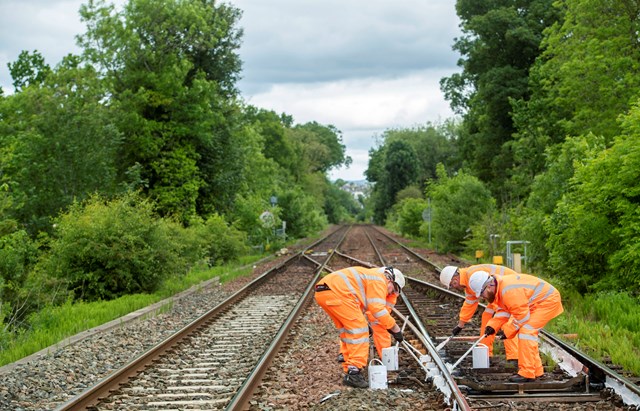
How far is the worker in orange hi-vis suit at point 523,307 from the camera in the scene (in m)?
8.00

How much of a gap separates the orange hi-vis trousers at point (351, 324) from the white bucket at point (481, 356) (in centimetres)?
141

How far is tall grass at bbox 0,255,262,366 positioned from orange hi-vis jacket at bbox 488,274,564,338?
669 cm

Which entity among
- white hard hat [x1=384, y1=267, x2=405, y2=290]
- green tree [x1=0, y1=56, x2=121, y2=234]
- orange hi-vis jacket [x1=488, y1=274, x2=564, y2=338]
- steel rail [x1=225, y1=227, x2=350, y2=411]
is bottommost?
steel rail [x1=225, y1=227, x2=350, y2=411]

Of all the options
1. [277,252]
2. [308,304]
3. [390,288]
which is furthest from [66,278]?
[277,252]

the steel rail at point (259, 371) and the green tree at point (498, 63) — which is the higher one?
the green tree at point (498, 63)

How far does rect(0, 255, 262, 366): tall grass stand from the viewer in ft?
35.3

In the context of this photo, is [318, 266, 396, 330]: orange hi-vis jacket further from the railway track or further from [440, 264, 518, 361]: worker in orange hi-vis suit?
[440, 264, 518, 361]: worker in orange hi-vis suit

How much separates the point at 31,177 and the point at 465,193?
17.9 m

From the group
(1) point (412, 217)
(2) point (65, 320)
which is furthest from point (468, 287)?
(1) point (412, 217)

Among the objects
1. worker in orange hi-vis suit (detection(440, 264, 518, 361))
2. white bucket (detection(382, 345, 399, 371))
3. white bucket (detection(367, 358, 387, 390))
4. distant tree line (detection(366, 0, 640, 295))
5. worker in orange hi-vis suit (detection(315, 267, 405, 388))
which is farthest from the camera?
distant tree line (detection(366, 0, 640, 295))

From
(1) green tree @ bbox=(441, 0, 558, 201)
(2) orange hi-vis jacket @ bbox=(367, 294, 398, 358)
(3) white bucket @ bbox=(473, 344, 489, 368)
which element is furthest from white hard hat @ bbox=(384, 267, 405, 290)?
(1) green tree @ bbox=(441, 0, 558, 201)

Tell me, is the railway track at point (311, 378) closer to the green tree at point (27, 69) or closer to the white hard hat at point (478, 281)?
the white hard hat at point (478, 281)

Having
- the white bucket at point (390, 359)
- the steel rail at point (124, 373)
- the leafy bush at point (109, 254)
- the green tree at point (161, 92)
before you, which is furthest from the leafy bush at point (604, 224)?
the green tree at point (161, 92)

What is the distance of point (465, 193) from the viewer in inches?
1243
